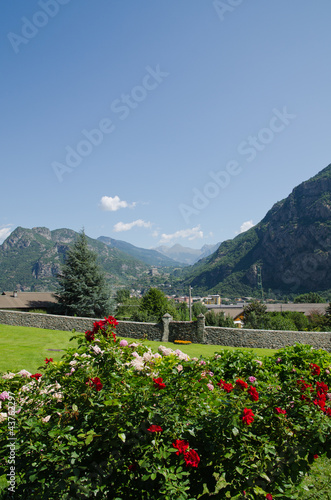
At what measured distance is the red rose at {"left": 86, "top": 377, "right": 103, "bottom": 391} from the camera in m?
2.63

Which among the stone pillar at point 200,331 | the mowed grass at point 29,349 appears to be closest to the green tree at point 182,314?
the stone pillar at point 200,331

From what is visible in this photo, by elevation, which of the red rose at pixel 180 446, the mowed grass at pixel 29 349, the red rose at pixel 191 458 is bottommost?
the mowed grass at pixel 29 349

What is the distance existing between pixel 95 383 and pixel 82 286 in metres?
24.8

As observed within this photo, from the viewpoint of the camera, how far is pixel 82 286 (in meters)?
Answer: 26.5

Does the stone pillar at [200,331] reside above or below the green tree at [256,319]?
above

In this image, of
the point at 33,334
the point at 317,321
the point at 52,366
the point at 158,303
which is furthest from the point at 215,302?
the point at 52,366

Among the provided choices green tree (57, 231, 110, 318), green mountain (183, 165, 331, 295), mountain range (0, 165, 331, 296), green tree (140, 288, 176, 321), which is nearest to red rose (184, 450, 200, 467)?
green tree (57, 231, 110, 318)

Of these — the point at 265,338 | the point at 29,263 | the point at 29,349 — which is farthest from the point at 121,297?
the point at 29,263

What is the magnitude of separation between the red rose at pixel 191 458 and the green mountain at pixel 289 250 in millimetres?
111509

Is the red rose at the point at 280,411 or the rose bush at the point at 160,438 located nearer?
the rose bush at the point at 160,438

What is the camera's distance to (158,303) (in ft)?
111

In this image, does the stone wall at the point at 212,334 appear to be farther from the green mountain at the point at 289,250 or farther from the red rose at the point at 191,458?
the green mountain at the point at 289,250

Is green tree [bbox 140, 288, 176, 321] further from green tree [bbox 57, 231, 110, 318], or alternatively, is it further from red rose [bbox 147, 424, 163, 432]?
red rose [bbox 147, 424, 163, 432]

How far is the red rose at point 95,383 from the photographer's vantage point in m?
2.63
